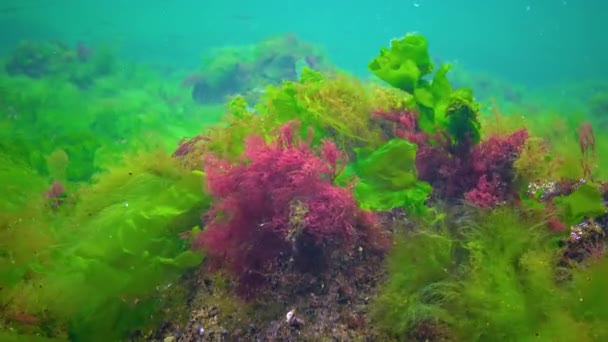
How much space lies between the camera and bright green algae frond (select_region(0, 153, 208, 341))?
105 inches

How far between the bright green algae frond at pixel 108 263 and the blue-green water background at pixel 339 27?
75.1 feet

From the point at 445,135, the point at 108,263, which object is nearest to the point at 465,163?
the point at 445,135

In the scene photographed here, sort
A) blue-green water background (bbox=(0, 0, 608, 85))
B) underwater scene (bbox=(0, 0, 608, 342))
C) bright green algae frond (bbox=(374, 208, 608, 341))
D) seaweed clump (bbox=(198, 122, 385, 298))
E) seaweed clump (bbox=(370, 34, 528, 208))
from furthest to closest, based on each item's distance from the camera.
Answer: blue-green water background (bbox=(0, 0, 608, 85)) < seaweed clump (bbox=(370, 34, 528, 208)) < seaweed clump (bbox=(198, 122, 385, 298)) < underwater scene (bbox=(0, 0, 608, 342)) < bright green algae frond (bbox=(374, 208, 608, 341))

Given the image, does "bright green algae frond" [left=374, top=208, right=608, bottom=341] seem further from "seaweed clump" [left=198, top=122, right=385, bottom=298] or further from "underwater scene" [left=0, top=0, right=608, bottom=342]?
"seaweed clump" [left=198, top=122, right=385, bottom=298]

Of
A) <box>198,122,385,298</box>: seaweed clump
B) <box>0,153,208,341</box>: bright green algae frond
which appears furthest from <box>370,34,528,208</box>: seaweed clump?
<box>0,153,208,341</box>: bright green algae frond

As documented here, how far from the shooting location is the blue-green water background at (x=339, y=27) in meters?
37.2

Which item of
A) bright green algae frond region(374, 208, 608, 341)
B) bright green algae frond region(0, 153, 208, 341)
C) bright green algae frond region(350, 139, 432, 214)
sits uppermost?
bright green algae frond region(350, 139, 432, 214)

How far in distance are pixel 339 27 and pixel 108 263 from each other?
5570 inches

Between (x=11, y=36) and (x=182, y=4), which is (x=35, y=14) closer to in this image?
(x=11, y=36)

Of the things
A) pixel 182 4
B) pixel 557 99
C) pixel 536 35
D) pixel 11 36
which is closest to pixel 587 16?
pixel 536 35

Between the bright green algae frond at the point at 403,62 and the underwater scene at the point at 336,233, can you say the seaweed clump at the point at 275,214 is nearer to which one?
the underwater scene at the point at 336,233

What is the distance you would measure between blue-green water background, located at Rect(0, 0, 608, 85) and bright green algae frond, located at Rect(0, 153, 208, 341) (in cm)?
2288

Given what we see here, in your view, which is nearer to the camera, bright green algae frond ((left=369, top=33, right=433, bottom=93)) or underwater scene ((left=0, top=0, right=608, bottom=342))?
underwater scene ((left=0, top=0, right=608, bottom=342))

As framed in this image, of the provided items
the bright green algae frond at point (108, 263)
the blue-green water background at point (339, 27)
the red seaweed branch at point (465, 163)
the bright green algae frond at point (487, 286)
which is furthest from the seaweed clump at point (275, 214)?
the blue-green water background at point (339, 27)
